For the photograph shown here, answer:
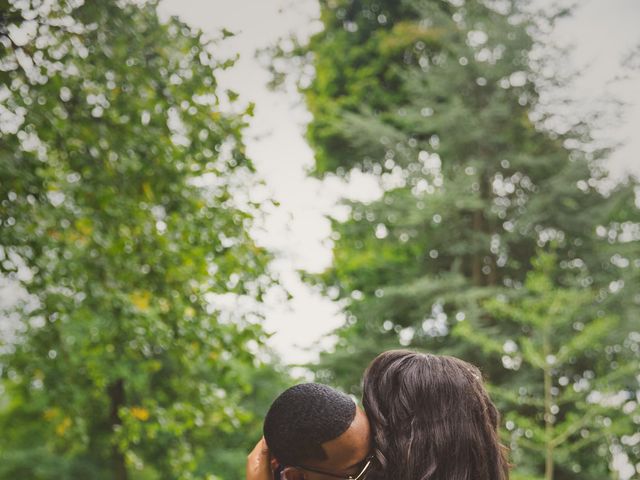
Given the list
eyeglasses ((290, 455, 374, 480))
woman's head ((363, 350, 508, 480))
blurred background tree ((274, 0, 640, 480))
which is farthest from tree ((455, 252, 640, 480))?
eyeglasses ((290, 455, 374, 480))

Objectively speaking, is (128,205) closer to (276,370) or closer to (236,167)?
(236,167)

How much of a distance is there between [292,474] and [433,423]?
0.32 m

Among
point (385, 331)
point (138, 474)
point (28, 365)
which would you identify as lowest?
point (138, 474)

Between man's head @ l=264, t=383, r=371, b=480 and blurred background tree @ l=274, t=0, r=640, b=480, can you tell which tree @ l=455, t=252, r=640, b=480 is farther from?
man's head @ l=264, t=383, r=371, b=480

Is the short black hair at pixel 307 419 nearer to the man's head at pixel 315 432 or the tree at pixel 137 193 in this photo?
the man's head at pixel 315 432

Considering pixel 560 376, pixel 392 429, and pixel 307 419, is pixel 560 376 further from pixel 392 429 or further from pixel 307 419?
pixel 307 419

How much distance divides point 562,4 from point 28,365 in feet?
32.1

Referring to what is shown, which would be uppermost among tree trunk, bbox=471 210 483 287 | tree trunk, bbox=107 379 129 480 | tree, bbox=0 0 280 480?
tree, bbox=0 0 280 480

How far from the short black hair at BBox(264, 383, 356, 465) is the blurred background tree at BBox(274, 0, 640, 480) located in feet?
30.3

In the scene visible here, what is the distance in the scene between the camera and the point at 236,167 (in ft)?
13.4

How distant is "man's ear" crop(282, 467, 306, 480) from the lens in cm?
147

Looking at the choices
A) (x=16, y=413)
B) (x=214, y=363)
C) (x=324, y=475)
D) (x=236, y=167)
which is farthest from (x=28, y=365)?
(x=16, y=413)

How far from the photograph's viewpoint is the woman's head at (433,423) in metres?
1.52

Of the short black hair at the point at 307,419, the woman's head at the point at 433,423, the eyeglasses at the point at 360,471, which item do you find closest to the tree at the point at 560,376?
the woman's head at the point at 433,423
